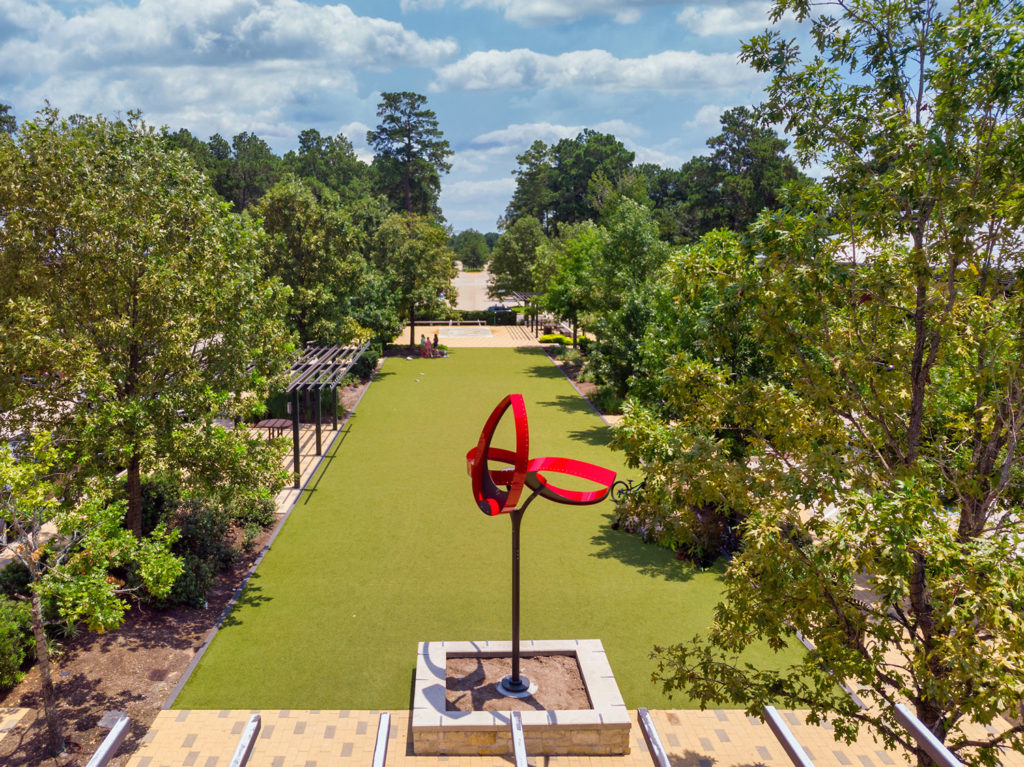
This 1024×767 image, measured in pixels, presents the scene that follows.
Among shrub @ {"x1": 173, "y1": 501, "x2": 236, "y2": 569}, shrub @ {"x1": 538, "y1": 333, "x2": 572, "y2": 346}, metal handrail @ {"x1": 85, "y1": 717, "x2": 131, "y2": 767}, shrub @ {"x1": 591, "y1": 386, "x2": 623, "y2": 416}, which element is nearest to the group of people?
shrub @ {"x1": 538, "y1": 333, "x2": 572, "y2": 346}

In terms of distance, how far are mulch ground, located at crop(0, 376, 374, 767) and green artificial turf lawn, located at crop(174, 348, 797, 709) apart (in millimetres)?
528

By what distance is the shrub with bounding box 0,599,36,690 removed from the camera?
1071 centimetres

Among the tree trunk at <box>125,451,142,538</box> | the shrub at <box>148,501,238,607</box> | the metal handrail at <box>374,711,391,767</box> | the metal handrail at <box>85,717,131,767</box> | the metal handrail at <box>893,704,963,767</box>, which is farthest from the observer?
the tree trunk at <box>125,451,142,538</box>

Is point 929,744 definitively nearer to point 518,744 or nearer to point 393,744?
point 518,744

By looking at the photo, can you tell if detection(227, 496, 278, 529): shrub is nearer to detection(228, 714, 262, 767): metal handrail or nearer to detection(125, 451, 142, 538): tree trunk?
detection(125, 451, 142, 538): tree trunk

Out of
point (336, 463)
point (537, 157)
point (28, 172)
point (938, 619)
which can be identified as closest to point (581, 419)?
point (336, 463)

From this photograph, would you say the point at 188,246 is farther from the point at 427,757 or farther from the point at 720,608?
the point at 720,608

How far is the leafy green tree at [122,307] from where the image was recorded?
11.6m

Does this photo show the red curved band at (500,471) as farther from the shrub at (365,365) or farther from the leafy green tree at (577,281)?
the shrub at (365,365)

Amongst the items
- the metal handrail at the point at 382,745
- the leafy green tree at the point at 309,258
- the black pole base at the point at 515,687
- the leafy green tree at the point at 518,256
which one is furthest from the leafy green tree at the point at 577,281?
the metal handrail at the point at 382,745

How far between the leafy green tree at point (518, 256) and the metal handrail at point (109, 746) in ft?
190

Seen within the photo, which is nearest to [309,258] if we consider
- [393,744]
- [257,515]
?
[257,515]

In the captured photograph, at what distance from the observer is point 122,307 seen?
1272 centimetres

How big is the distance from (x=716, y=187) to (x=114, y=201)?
6989cm
